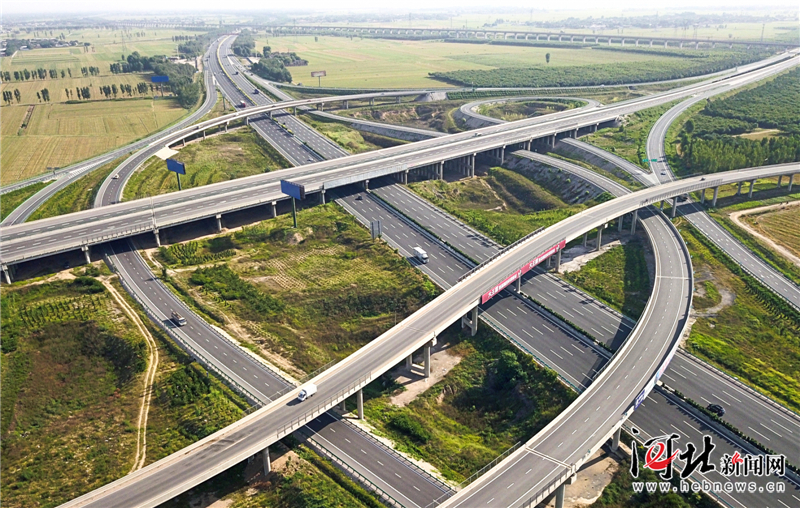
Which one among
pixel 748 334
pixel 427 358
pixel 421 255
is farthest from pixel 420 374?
pixel 748 334

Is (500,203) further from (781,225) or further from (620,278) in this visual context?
(781,225)

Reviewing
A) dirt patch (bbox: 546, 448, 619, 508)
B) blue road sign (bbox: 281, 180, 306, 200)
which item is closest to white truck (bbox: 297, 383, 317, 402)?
dirt patch (bbox: 546, 448, 619, 508)

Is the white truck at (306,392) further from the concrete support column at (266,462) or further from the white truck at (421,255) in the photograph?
the white truck at (421,255)

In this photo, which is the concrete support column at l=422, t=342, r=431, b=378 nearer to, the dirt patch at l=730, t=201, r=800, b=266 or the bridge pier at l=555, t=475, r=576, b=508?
the bridge pier at l=555, t=475, r=576, b=508

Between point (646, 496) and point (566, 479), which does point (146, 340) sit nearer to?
point (566, 479)

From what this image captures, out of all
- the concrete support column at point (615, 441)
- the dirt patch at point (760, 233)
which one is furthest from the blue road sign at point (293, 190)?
the dirt patch at point (760, 233)

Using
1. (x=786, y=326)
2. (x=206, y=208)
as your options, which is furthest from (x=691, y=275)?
(x=206, y=208)
